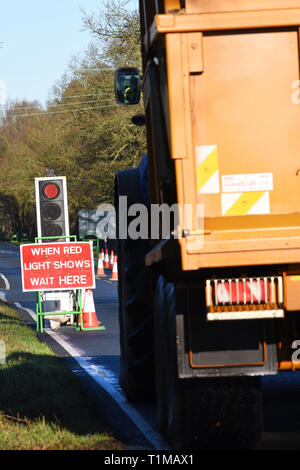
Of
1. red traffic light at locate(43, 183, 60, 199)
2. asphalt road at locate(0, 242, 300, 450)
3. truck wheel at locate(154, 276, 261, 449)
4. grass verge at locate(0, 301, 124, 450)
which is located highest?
red traffic light at locate(43, 183, 60, 199)

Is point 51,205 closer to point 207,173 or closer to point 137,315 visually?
point 137,315

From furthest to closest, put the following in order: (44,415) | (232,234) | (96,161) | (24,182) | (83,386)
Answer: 1. (24,182)
2. (96,161)
3. (83,386)
4. (44,415)
5. (232,234)

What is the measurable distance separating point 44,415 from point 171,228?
294 centimetres

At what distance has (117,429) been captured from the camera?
A: 299 inches

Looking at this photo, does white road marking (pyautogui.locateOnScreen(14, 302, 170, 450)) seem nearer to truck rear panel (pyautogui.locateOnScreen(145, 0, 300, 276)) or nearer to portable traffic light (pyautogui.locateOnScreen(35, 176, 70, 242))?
truck rear panel (pyautogui.locateOnScreen(145, 0, 300, 276))

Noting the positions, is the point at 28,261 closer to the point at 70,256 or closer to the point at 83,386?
the point at 70,256

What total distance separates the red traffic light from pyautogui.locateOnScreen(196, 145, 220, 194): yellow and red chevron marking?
12.7 m

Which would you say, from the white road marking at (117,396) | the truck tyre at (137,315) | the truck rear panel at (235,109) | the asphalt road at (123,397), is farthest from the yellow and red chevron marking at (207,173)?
the truck tyre at (137,315)

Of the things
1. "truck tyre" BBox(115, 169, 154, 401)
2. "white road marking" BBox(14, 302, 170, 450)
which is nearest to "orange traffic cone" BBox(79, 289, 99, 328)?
"white road marking" BBox(14, 302, 170, 450)

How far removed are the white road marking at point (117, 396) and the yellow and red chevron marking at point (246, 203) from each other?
82.2 inches

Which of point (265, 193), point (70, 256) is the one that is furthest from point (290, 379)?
point (70, 256)

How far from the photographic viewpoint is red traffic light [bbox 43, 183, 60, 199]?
17.9 metres

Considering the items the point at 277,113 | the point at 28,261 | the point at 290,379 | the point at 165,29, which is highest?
the point at 165,29

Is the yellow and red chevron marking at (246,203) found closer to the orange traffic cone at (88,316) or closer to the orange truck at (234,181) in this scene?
the orange truck at (234,181)
